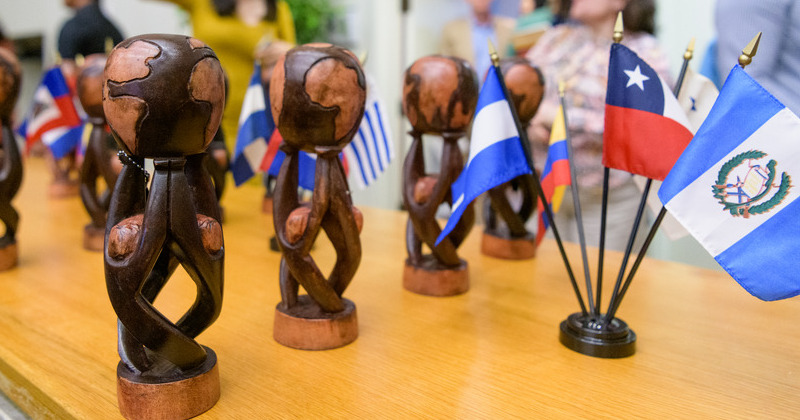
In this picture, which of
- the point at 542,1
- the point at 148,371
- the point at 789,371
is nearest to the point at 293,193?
the point at 148,371

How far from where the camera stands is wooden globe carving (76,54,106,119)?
1.29 meters

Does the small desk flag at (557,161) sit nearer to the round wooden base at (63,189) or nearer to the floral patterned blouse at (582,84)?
the floral patterned blouse at (582,84)

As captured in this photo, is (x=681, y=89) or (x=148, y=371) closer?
(x=148, y=371)

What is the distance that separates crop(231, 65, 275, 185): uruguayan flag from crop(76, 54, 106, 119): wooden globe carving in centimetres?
30

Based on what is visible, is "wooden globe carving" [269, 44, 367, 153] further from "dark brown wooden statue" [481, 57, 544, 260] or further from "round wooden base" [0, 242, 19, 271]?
"round wooden base" [0, 242, 19, 271]

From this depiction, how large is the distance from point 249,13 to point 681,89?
1548 mm

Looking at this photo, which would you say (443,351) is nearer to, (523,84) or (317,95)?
(317,95)

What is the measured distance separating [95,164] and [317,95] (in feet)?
2.84

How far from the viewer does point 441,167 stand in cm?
112

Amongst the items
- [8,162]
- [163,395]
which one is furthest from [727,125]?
[8,162]

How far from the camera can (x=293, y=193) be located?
902mm

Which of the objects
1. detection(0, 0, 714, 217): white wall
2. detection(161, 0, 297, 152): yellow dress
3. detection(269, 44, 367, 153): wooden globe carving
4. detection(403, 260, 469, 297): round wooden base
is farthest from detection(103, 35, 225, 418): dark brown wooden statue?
detection(0, 0, 714, 217): white wall


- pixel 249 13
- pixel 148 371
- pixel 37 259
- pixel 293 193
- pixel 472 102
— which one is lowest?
pixel 37 259

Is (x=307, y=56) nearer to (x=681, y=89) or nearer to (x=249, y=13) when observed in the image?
(x=681, y=89)
